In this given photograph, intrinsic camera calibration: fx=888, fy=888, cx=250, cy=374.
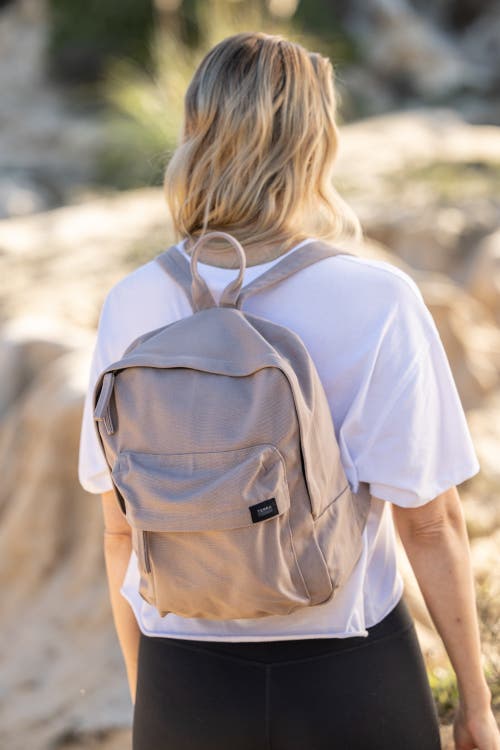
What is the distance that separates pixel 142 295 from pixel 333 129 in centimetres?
39

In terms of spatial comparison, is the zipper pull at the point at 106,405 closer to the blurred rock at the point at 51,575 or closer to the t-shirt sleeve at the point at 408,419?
the t-shirt sleeve at the point at 408,419

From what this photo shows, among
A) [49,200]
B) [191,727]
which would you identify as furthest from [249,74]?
[49,200]

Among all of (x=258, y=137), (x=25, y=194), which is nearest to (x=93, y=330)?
(x=258, y=137)

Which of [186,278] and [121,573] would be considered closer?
[186,278]

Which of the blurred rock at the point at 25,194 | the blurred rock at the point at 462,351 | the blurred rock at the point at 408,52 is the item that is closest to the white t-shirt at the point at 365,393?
the blurred rock at the point at 462,351

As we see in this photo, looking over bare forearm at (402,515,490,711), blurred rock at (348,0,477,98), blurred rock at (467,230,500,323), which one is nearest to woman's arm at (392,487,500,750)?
bare forearm at (402,515,490,711)

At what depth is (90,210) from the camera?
749 cm

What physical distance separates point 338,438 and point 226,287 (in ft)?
0.92

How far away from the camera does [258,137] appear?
1312mm

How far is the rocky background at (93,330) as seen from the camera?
303cm

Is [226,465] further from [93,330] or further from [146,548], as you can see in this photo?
[93,330]

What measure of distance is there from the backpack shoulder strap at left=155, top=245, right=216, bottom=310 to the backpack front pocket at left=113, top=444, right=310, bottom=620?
0.25m

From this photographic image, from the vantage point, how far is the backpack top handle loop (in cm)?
123

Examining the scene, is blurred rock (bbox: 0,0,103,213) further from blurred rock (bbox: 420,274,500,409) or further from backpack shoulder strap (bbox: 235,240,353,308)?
backpack shoulder strap (bbox: 235,240,353,308)
